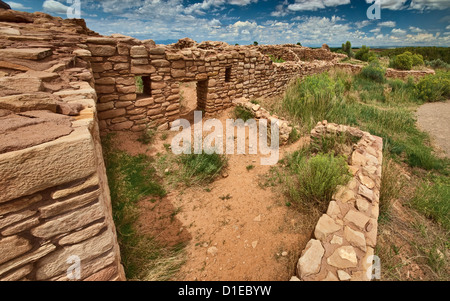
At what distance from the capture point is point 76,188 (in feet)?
4.16

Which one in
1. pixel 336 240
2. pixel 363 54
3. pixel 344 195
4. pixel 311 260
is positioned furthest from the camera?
pixel 363 54

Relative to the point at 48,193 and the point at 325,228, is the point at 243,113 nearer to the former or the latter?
the point at 325,228

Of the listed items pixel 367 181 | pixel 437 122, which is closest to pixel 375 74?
pixel 437 122

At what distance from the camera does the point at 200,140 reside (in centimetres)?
502

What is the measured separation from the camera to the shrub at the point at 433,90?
9.34 m

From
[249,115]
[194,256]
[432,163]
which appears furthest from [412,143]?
[194,256]

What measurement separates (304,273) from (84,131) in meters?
2.14

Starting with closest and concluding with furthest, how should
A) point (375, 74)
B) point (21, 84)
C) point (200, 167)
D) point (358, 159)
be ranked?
point (21, 84) < point (358, 159) < point (200, 167) < point (375, 74)

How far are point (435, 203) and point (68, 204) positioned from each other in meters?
4.83

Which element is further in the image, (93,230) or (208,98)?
Result: (208,98)

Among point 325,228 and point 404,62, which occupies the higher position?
point 404,62
